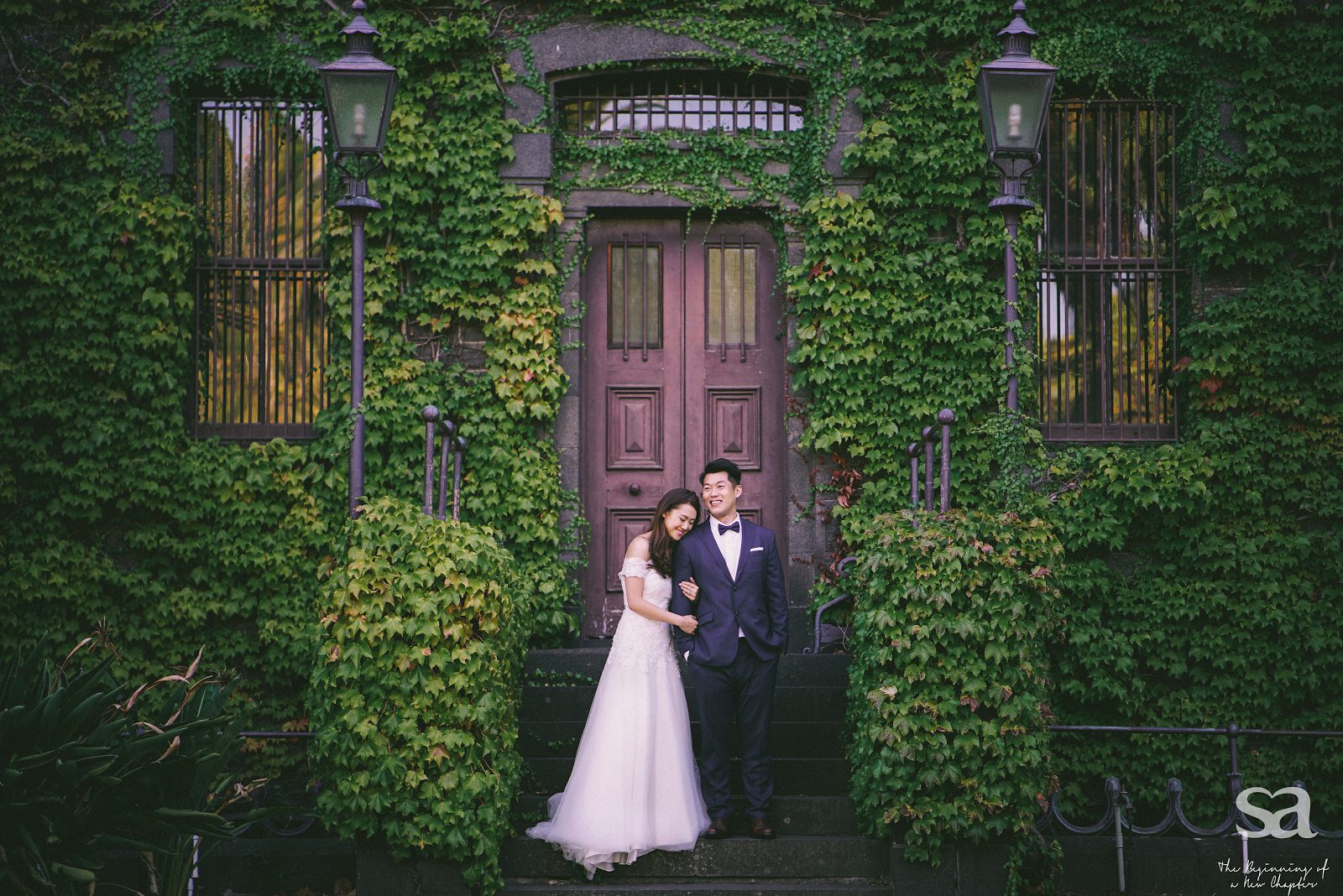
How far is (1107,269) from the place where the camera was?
8.98 meters

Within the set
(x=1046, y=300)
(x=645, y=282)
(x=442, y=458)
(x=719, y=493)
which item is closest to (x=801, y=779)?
(x=719, y=493)

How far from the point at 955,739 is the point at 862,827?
719mm

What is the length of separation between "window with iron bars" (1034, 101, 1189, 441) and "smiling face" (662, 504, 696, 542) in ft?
11.5

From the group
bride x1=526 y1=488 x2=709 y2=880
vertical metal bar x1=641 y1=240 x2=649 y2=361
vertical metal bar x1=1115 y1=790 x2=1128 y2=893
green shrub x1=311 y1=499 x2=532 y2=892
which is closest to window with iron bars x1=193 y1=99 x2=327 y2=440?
vertical metal bar x1=641 y1=240 x2=649 y2=361

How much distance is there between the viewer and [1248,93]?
28.1 feet

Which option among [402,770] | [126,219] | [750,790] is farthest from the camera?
[126,219]

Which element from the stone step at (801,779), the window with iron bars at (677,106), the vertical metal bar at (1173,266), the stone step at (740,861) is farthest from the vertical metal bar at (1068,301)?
the stone step at (740,861)

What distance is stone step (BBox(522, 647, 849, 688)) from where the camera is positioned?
302 inches

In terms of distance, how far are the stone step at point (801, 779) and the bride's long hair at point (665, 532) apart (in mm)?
1280

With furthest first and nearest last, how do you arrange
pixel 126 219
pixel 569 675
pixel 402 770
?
pixel 126 219
pixel 569 675
pixel 402 770

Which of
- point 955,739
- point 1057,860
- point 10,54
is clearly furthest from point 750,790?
point 10,54

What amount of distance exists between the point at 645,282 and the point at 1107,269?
335 cm

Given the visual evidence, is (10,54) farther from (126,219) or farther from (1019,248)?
(1019,248)

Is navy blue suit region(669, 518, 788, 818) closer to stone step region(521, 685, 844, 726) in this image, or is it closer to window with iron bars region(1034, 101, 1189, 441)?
stone step region(521, 685, 844, 726)
